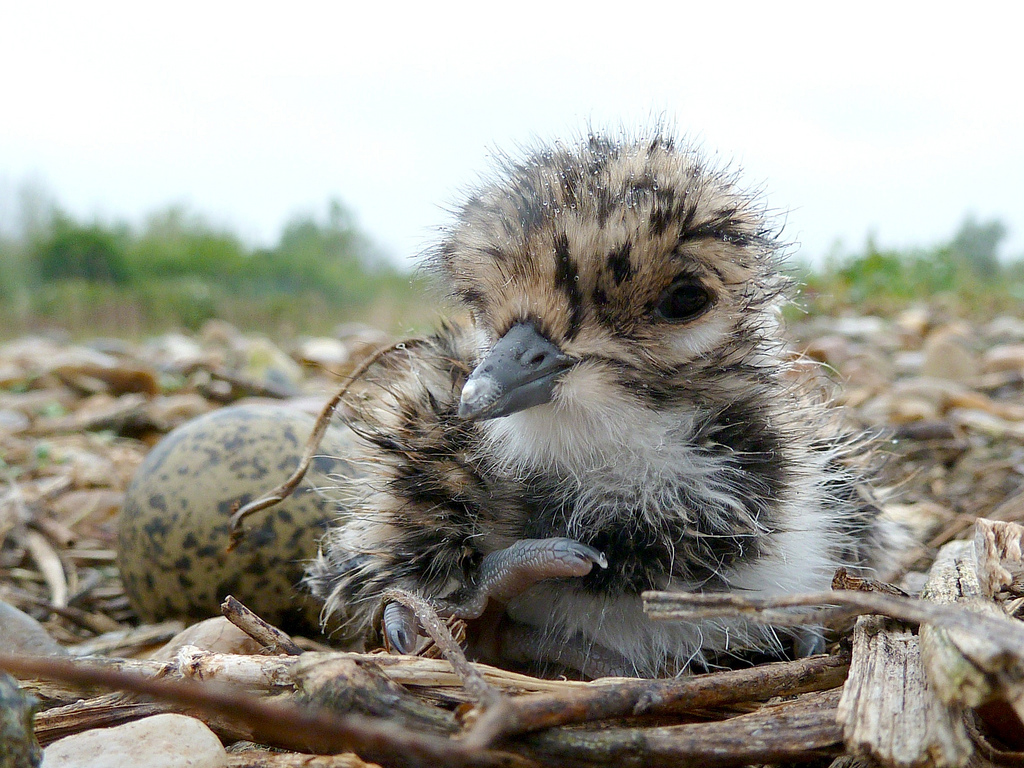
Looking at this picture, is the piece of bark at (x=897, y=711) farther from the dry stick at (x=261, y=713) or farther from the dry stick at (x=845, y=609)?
the dry stick at (x=261, y=713)

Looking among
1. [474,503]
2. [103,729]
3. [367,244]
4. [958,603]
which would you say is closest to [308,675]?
[103,729]

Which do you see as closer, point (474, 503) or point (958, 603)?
point (958, 603)

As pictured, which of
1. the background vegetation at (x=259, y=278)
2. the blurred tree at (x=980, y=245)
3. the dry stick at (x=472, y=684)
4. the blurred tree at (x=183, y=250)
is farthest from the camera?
the blurred tree at (x=183, y=250)

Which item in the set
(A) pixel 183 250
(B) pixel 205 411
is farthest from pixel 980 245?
(A) pixel 183 250

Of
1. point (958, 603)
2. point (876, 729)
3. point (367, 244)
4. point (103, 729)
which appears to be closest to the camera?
point (876, 729)

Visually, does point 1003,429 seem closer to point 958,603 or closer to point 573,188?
point 958,603

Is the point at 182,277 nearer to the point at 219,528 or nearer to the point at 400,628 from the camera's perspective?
the point at 219,528

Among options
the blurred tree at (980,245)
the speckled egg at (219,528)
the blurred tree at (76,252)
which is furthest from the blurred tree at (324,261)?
the speckled egg at (219,528)
